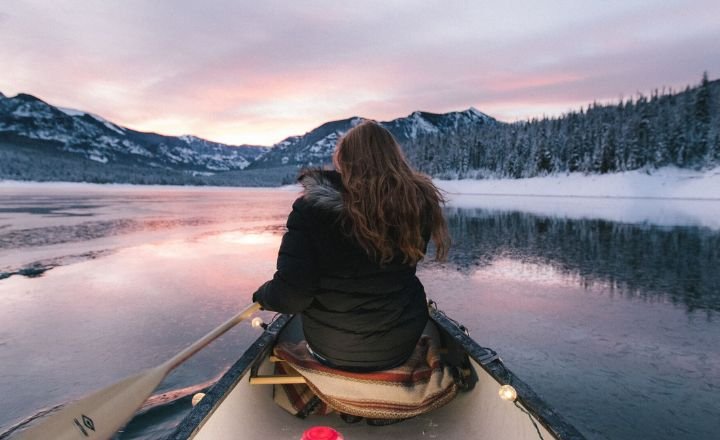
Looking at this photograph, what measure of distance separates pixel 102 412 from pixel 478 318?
576cm

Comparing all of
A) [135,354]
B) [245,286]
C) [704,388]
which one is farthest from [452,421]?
[245,286]

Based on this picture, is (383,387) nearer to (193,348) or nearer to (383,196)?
(383,196)

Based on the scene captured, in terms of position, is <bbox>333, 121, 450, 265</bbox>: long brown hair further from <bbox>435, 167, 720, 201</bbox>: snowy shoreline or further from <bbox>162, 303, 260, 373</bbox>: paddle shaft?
<bbox>435, 167, 720, 201</bbox>: snowy shoreline

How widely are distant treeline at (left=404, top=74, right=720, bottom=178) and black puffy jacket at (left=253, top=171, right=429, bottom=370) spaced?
6655 cm

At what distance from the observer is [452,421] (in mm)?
3078

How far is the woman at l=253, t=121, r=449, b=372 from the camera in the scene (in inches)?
96.4

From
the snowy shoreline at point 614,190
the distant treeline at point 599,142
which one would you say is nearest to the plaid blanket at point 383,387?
the snowy shoreline at point 614,190

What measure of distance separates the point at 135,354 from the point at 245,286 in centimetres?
352

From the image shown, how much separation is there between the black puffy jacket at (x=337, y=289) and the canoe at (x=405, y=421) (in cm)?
63

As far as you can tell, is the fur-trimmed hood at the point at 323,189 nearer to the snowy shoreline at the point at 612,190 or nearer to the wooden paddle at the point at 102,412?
the wooden paddle at the point at 102,412

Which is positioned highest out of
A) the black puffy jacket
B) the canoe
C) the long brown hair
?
the long brown hair

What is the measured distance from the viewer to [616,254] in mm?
12969

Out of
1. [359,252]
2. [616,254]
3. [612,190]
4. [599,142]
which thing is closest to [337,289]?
[359,252]

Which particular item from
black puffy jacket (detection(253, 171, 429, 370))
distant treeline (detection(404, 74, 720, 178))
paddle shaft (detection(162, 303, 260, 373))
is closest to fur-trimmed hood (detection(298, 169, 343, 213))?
black puffy jacket (detection(253, 171, 429, 370))
